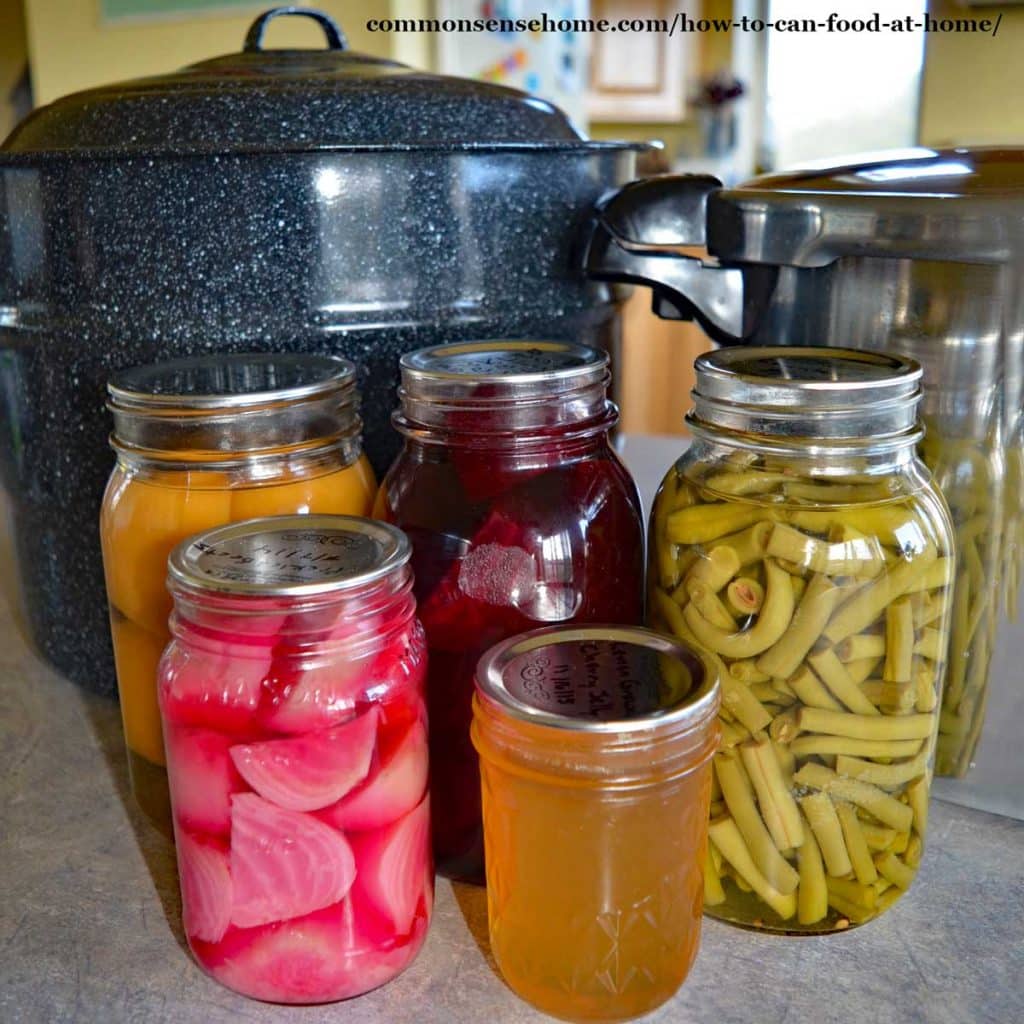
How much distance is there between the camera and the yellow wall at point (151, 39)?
6.39ft

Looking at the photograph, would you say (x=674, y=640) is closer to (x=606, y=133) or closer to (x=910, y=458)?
(x=910, y=458)

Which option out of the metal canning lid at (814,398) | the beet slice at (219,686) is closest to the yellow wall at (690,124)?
the metal canning lid at (814,398)

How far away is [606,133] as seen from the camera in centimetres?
451

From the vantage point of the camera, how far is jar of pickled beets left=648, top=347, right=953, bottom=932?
16.4 inches

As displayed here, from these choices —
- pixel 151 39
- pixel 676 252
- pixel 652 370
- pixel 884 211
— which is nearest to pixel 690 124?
pixel 652 370

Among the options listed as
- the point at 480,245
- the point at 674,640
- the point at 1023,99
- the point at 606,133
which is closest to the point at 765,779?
the point at 674,640

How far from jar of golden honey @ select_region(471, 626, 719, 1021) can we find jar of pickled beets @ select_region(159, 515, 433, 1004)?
36 mm

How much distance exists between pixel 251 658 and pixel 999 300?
336 mm

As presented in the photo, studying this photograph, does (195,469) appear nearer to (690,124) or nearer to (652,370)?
(652,370)

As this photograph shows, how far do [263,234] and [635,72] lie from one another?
131 inches

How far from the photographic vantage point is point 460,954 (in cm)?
44

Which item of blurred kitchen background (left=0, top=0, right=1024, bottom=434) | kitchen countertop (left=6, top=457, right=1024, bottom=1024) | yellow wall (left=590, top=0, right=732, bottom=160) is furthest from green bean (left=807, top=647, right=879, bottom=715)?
yellow wall (left=590, top=0, right=732, bottom=160)

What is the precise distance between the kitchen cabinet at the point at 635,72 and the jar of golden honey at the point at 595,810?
3477 mm

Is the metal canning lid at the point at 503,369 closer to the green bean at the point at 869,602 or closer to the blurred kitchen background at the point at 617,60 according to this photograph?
the green bean at the point at 869,602
